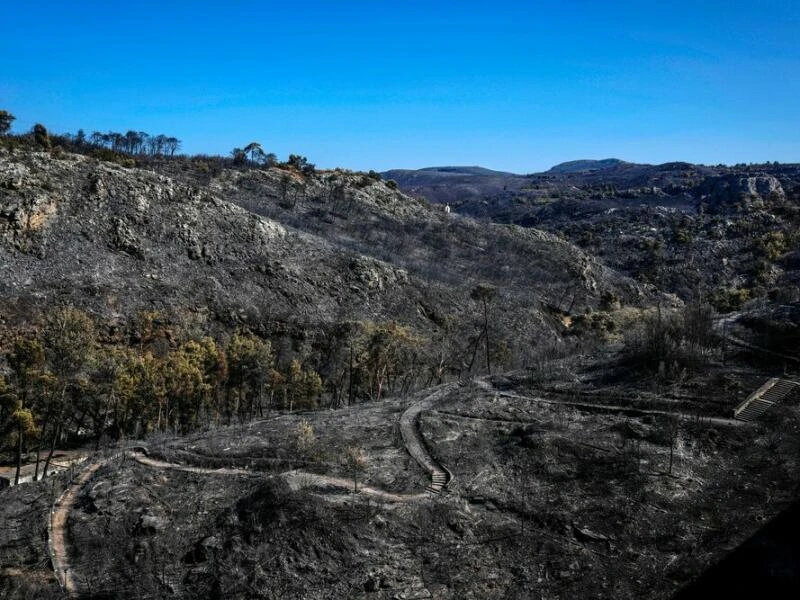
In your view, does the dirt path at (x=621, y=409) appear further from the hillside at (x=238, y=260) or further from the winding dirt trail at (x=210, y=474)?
the hillside at (x=238, y=260)

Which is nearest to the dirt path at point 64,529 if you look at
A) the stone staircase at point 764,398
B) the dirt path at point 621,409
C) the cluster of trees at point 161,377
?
the cluster of trees at point 161,377

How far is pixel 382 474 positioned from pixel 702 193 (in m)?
165

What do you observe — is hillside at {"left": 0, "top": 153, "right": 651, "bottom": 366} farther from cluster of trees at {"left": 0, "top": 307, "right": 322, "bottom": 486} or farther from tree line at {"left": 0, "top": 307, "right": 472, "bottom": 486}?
cluster of trees at {"left": 0, "top": 307, "right": 322, "bottom": 486}

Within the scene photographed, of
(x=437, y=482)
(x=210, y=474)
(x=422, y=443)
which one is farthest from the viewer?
(x=422, y=443)

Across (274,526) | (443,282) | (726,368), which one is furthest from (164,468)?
(443,282)

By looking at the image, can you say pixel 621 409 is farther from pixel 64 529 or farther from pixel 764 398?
pixel 64 529

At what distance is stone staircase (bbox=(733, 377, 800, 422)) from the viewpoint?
30234 mm

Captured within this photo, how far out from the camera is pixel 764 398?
31.8m

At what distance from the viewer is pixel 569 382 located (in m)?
40.2

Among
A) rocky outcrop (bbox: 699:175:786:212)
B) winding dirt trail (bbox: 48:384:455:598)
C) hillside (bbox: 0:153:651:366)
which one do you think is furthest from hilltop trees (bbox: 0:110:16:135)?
rocky outcrop (bbox: 699:175:786:212)

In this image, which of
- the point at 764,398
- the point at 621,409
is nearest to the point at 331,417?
the point at 621,409

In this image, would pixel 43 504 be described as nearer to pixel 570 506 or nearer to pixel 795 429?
pixel 570 506

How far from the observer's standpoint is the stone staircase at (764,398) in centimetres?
3023

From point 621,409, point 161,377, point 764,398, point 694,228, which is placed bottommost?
point 161,377
